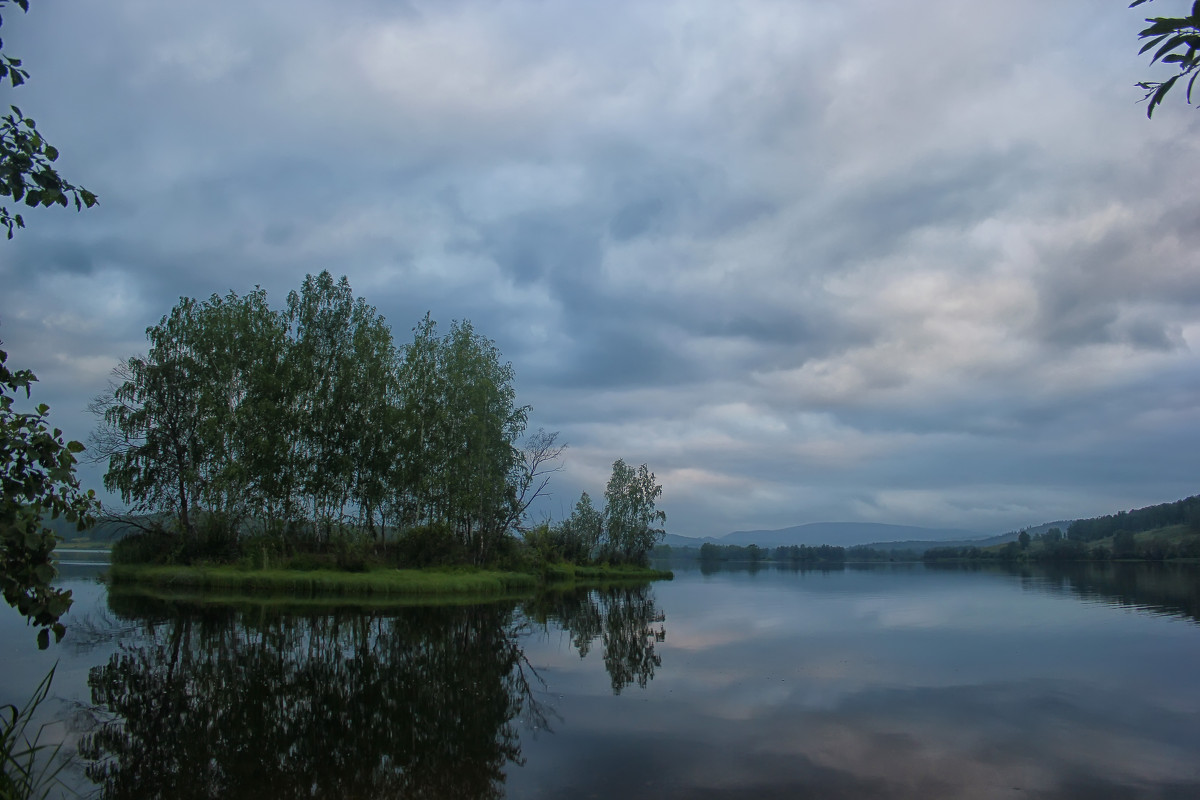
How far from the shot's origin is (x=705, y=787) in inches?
366

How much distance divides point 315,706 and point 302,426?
Result: 32932 mm

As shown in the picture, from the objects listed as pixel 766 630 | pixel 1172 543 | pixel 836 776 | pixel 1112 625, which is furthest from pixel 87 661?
pixel 1172 543

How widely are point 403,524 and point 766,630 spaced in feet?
89.3

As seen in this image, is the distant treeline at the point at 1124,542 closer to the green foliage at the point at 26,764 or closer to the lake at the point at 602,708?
the lake at the point at 602,708

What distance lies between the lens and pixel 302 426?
43.3 meters

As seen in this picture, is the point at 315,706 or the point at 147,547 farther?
the point at 147,547

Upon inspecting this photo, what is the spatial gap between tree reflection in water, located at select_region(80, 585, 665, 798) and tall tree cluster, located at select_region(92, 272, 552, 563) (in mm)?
17144

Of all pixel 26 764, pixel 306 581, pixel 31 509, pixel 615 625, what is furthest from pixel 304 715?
Result: pixel 306 581

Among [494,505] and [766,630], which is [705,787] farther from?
[494,505]

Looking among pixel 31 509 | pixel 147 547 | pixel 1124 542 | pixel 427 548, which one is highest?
pixel 31 509

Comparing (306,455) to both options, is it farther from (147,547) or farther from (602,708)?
(602,708)

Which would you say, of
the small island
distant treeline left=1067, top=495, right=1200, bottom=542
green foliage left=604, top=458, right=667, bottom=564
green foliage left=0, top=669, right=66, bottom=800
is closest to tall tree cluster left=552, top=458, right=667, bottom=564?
green foliage left=604, top=458, right=667, bottom=564

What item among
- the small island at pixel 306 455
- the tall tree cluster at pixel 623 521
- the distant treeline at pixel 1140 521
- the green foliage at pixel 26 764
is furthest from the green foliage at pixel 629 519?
the distant treeline at pixel 1140 521

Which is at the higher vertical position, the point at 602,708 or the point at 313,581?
the point at 313,581
